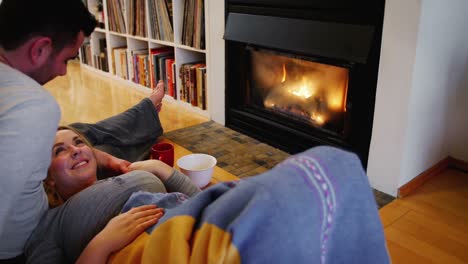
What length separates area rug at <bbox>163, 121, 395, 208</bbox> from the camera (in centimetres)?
203

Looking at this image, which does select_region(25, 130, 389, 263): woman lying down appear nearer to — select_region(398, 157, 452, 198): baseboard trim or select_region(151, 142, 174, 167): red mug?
select_region(151, 142, 174, 167): red mug

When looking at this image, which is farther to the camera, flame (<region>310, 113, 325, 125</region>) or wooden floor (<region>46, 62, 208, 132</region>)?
wooden floor (<region>46, 62, 208, 132</region>)

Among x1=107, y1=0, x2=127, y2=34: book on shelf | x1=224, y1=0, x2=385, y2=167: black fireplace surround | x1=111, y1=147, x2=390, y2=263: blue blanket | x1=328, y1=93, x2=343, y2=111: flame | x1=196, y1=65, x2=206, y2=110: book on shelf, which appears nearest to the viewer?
x1=111, y1=147, x2=390, y2=263: blue blanket

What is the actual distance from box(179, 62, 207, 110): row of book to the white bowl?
1.27 m

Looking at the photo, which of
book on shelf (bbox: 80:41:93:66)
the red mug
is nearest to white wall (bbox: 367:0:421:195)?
the red mug

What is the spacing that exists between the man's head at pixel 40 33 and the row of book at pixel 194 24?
5.74 ft

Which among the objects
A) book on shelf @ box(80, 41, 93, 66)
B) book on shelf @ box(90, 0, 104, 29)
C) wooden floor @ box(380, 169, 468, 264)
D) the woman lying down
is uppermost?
book on shelf @ box(90, 0, 104, 29)

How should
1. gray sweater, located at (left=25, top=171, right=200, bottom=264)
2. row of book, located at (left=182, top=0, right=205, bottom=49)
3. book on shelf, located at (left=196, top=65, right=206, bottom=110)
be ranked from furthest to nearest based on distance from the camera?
book on shelf, located at (left=196, top=65, right=206, bottom=110)
row of book, located at (left=182, top=0, right=205, bottom=49)
gray sweater, located at (left=25, top=171, right=200, bottom=264)

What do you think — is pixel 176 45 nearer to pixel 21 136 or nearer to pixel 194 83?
pixel 194 83

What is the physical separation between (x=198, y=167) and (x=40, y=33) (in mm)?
780

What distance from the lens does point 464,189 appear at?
184cm

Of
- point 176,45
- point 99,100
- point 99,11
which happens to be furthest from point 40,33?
point 99,11

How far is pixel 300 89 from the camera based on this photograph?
2.17m

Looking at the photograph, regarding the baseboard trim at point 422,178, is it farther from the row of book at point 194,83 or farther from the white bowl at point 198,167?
the row of book at point 194,83
